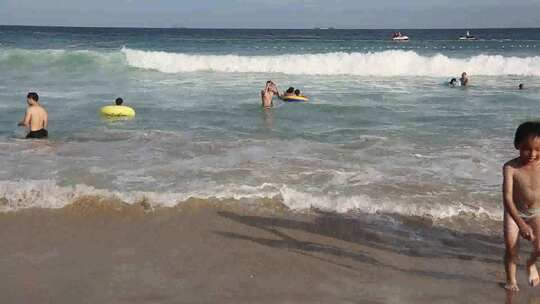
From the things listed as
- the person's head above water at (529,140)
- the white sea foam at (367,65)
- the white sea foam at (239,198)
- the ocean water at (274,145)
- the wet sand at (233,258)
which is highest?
the white sea foam at (367,65)

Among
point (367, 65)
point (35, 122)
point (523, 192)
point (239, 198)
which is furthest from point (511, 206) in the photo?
point (367, 65)

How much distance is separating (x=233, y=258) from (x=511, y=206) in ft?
7.97

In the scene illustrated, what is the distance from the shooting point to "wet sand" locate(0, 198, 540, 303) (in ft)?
14.2

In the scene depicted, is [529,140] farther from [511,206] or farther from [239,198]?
[239,198]

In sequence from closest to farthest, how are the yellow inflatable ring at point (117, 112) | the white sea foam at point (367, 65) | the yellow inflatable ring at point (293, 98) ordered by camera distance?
1. the yellow inflatable ring at point (117, 112)
2. the yellow inflatable ring at point (293, 98)
3. the white sea foam at point (367, 65)

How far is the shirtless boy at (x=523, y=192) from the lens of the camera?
3.97 meters

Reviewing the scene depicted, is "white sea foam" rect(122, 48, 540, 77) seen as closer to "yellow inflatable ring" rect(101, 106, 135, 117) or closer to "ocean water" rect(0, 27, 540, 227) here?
"ocean water" rect(0, 27, 540, 227)

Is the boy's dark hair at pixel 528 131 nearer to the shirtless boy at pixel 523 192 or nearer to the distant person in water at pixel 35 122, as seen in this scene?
the shirtless boy at pixel 523 192

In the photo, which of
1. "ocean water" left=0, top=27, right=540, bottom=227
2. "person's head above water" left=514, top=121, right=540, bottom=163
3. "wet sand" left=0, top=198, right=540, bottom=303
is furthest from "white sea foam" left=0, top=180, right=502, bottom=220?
"person's head above water" left=514, top=121, right=540, bottom=163

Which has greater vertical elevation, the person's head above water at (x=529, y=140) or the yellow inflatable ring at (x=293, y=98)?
the person's head above water at (x=529, y=140)

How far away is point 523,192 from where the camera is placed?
412 centimetres

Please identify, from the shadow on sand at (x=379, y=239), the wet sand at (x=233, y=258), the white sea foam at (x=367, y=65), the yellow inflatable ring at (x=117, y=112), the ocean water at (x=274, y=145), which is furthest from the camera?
the white sea foam at (x=367, y=65)

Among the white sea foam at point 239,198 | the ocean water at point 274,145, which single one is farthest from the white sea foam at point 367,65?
the white sea foam at point 239,198

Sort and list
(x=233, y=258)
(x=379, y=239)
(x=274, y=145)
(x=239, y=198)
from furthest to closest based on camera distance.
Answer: (x=274, y=145) → (x=239, y=198) → (x=379, y=239) → (x=233, y=258)
